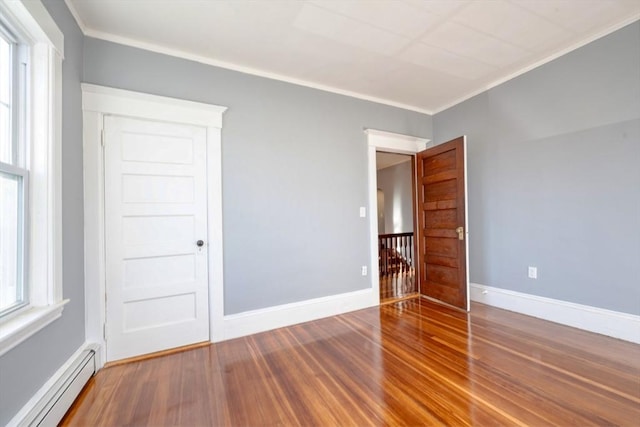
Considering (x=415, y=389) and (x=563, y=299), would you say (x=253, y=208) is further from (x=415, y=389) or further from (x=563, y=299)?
(x=563, y=299)

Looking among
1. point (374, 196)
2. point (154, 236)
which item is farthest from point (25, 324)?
point (374, 196)

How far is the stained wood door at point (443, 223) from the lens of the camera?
307cm

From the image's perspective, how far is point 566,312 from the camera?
2.59m

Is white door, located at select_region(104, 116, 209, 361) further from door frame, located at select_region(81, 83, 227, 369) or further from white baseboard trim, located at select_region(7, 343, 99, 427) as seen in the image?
white baseboard trim, located at select_region(7, 343, 99, 427)

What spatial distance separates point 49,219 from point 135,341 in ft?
3.94

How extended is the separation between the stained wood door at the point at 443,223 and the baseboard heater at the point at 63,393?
3480mm

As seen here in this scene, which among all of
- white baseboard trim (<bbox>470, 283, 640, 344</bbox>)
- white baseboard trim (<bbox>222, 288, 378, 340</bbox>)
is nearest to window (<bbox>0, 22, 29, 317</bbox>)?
white baseboard trim (<bbox>222, 288, 378, 340</bbox>)

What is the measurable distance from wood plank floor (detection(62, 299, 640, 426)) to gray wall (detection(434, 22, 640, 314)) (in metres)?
0.56

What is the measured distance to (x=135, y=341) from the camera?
2.16 metres

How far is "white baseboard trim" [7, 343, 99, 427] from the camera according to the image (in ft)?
4.13

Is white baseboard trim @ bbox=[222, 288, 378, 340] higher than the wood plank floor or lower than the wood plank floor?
higher

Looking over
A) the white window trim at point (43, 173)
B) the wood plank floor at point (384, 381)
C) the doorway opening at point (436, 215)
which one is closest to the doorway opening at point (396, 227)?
the doorway opening at point (436, 215)

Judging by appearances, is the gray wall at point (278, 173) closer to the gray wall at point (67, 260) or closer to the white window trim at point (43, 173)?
the gray wall at point (67, 260)

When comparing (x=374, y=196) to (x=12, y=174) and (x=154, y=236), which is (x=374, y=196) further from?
(x=12, y=174)
